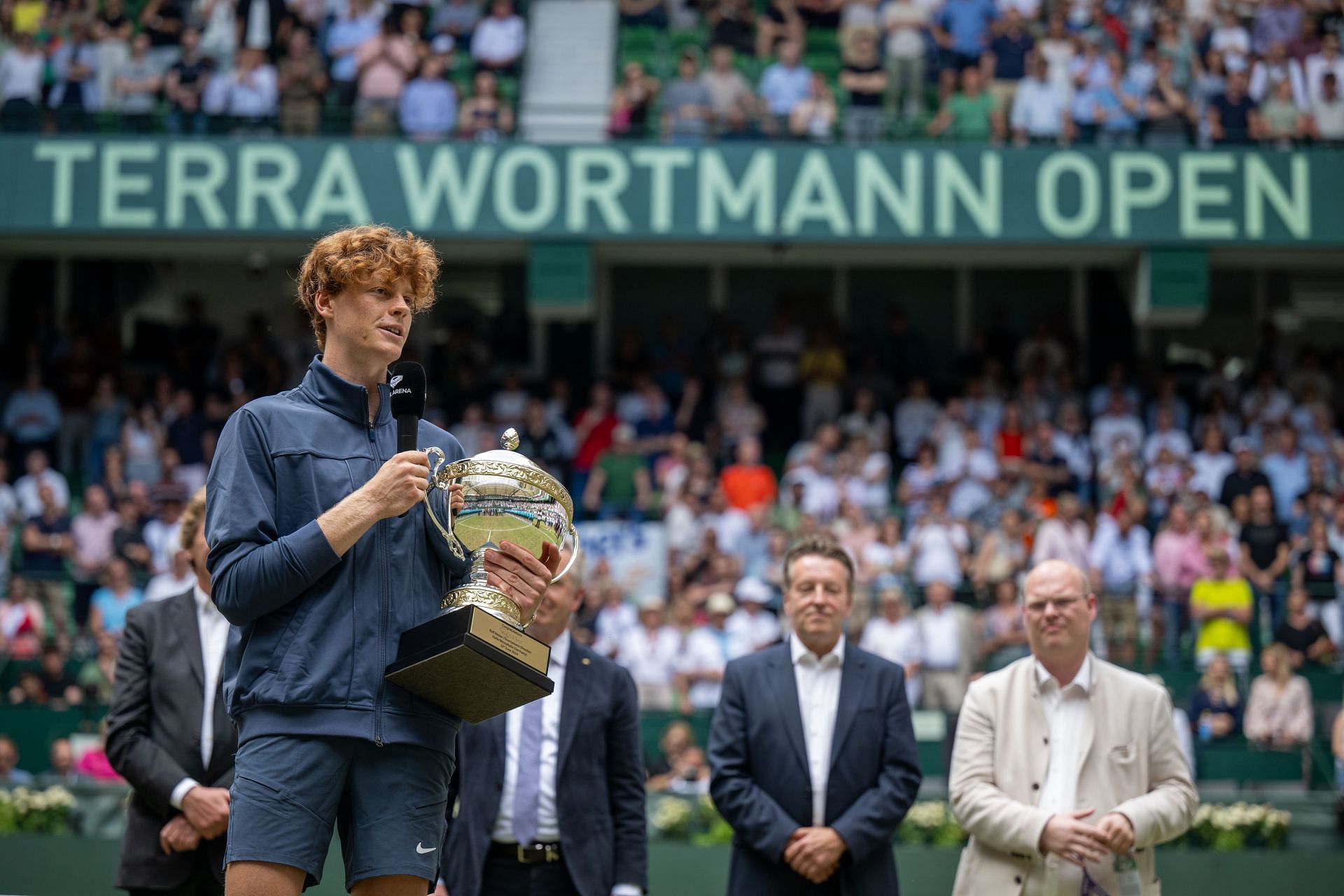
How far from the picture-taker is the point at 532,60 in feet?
63.4

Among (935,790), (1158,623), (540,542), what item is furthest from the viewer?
(1158,623)

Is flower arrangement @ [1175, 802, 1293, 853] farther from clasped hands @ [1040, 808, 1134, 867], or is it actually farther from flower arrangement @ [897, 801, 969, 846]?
clasped hands @ [1040, 808, 1134, 867]

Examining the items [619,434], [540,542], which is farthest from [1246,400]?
[540,542]

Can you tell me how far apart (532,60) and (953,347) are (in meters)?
6.05

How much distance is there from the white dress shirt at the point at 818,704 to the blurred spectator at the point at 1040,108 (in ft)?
37.9

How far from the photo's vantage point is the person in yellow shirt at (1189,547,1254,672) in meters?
13.3

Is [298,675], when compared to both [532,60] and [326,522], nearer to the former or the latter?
[326,522]

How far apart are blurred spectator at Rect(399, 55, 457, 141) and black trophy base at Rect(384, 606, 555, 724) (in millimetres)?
13796

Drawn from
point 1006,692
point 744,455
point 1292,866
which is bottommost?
point 1292,866

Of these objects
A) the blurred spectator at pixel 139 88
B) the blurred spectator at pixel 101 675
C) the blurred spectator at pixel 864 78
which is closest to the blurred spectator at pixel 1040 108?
the blurred spectator at pixel 864 78

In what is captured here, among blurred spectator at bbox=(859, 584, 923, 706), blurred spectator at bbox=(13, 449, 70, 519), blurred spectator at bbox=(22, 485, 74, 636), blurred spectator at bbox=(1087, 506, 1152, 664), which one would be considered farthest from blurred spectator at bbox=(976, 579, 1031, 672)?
blurred spectator at bbox=(13, 449, 70, 519)

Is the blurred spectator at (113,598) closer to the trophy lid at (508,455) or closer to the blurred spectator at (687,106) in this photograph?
the blurred spectator at (687,106)

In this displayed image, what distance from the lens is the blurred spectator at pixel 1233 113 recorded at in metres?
16.6

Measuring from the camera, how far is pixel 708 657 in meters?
13.0
